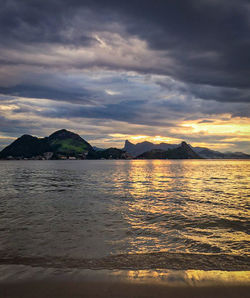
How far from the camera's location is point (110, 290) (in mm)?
6562

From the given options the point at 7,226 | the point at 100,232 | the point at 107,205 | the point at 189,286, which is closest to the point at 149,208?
the point at 107,205

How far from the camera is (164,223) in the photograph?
16.2 m

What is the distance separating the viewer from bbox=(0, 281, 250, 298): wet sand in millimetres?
6266

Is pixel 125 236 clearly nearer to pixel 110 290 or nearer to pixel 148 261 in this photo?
pixel 148 261

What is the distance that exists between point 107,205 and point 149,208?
4.92 m

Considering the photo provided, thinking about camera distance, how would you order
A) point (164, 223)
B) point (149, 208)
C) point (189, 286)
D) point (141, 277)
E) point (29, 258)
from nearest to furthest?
point (189, 286) → point (141, 277) → point (29, 258) → point (164, 223) → point (149, 208)

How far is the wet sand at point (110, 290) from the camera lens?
247 inches

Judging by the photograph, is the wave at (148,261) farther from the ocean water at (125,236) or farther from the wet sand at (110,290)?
the wet sand at (110,290)

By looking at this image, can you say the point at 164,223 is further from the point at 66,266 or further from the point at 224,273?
the point at 66,266

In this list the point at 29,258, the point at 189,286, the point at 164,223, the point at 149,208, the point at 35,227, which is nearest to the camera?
the point at 189,286

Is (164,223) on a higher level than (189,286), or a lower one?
lower

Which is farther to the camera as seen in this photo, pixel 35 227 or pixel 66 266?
pixel 35 227

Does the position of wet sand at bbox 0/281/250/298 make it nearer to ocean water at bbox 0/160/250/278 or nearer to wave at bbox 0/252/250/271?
wave at bbox 0/252/250/271

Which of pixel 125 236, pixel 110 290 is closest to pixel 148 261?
pixel 110 290
